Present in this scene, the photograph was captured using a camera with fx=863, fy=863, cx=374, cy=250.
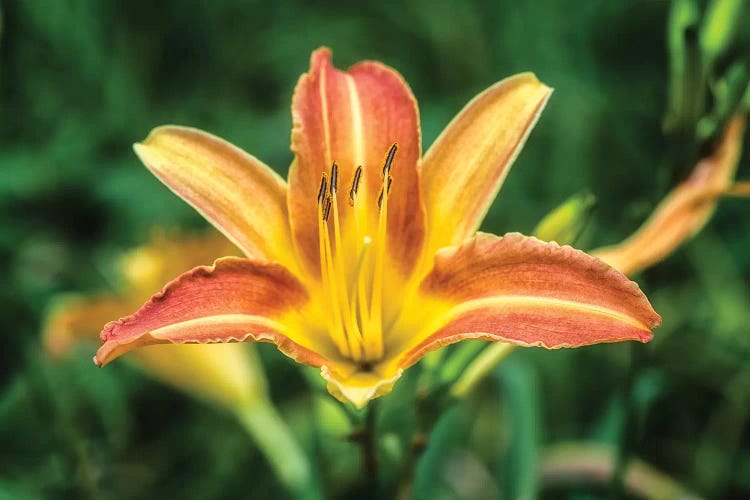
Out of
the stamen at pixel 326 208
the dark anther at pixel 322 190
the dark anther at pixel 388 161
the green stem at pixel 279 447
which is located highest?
the dark anther at pixel 388 161

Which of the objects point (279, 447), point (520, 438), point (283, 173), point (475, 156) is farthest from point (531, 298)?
point (283, 173)

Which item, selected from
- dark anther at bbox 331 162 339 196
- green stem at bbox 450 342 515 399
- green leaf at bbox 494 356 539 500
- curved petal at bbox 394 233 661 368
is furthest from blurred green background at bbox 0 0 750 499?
dark anther at bbox 331 162 339 196

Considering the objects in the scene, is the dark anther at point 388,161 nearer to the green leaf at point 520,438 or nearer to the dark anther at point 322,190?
the dark anther at point 322,190

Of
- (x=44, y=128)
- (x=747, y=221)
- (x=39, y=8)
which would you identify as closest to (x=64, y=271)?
(x=44, y=128)

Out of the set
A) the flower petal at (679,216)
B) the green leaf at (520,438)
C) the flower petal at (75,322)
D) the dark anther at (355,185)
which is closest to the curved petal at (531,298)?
the dark anther at (355,185)

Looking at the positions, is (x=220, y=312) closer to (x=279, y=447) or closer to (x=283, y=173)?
(x=279, y=447)

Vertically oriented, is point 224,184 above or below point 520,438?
above

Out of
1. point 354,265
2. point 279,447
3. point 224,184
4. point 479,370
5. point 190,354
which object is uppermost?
point 224,184
